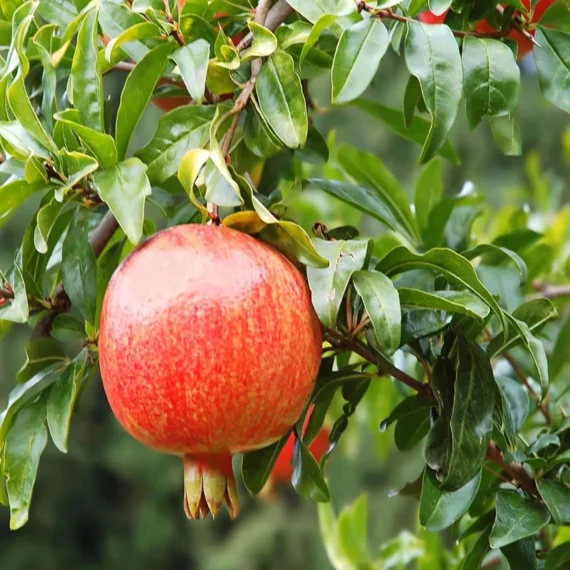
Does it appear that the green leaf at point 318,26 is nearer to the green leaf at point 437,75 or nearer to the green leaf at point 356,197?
the green leaf at point 437,75

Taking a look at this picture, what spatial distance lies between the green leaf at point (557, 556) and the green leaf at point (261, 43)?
1.51 ft

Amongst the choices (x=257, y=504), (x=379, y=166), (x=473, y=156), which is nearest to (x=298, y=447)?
(x=379, y=166)

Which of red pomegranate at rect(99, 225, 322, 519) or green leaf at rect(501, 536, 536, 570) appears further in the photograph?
green leaf at rect(501, 536, 536, 570)

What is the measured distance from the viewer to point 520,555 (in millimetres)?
815

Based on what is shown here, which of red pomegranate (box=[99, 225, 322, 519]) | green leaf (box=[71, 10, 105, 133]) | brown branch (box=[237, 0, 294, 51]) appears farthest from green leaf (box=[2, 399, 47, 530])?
brown branch (box=[237, 0, 294, 51])

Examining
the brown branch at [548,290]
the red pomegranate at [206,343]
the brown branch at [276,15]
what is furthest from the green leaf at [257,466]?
the brown branch at [548,290]

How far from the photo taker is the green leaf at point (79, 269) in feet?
2.52

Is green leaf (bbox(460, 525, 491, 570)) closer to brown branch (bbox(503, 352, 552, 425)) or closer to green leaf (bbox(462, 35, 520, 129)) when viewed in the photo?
brown branch (bbox(503, 352, 552, 425))

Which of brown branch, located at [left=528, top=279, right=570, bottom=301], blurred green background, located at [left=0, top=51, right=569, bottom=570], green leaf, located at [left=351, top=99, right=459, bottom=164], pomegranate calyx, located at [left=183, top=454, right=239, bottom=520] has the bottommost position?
blurred green background, located at [left=0, top=51, right=569, bottom=570]

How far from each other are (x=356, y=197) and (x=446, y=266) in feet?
0.59

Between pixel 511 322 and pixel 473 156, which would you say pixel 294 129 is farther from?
pixel 473 156

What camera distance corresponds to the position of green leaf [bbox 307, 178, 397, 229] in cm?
87

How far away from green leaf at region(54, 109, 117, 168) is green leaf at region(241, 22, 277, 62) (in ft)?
0.39

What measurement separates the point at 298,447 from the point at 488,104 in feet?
1.01
